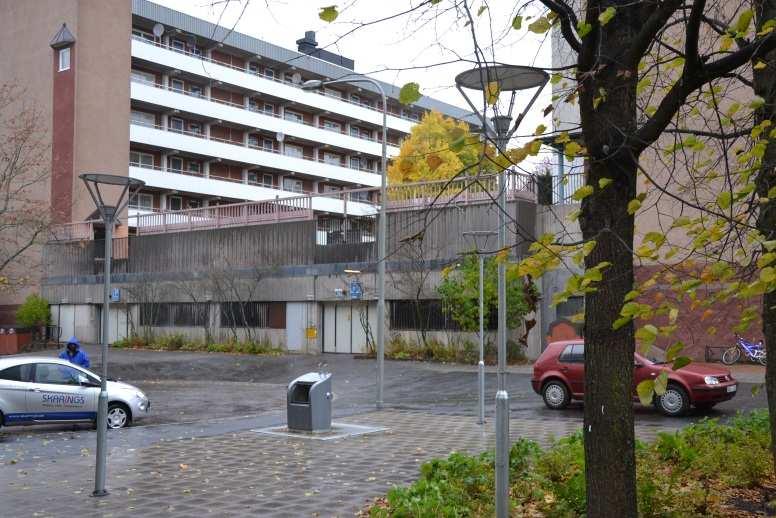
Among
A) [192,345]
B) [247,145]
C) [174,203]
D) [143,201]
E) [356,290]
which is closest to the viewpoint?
[356,290]

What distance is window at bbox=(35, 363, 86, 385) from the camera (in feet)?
52.0

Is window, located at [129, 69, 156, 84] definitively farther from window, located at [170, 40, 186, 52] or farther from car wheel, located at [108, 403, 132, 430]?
car wheel, located at [108, 403, 132, 430]

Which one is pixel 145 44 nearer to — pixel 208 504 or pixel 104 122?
pixel 104 122

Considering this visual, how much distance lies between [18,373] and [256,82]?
49.2 meters

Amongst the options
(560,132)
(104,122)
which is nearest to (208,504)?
(560,132)

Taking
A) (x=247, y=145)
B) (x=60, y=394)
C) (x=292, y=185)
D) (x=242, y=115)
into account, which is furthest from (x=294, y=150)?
(x=60, y=394)

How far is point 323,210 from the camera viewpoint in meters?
39.8

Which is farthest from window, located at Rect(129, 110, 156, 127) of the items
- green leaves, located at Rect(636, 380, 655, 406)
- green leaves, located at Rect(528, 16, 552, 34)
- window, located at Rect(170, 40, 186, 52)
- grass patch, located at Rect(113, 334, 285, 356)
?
green leaves, located at Rect(636, 380, 655, 406)

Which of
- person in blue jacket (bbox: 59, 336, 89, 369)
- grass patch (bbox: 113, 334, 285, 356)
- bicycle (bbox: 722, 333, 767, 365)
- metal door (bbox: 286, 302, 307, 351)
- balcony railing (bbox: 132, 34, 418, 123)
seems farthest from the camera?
balcony railing (bbox: 132, 34, 418, 123)

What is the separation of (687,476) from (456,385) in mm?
16476

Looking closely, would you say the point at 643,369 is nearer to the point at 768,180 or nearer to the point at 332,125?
the point at 768,180

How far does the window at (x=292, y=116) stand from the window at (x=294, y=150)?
2.23 metres

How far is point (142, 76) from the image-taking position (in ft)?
184

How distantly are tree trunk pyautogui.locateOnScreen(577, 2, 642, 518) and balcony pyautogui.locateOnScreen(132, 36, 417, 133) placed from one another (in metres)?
43.4
